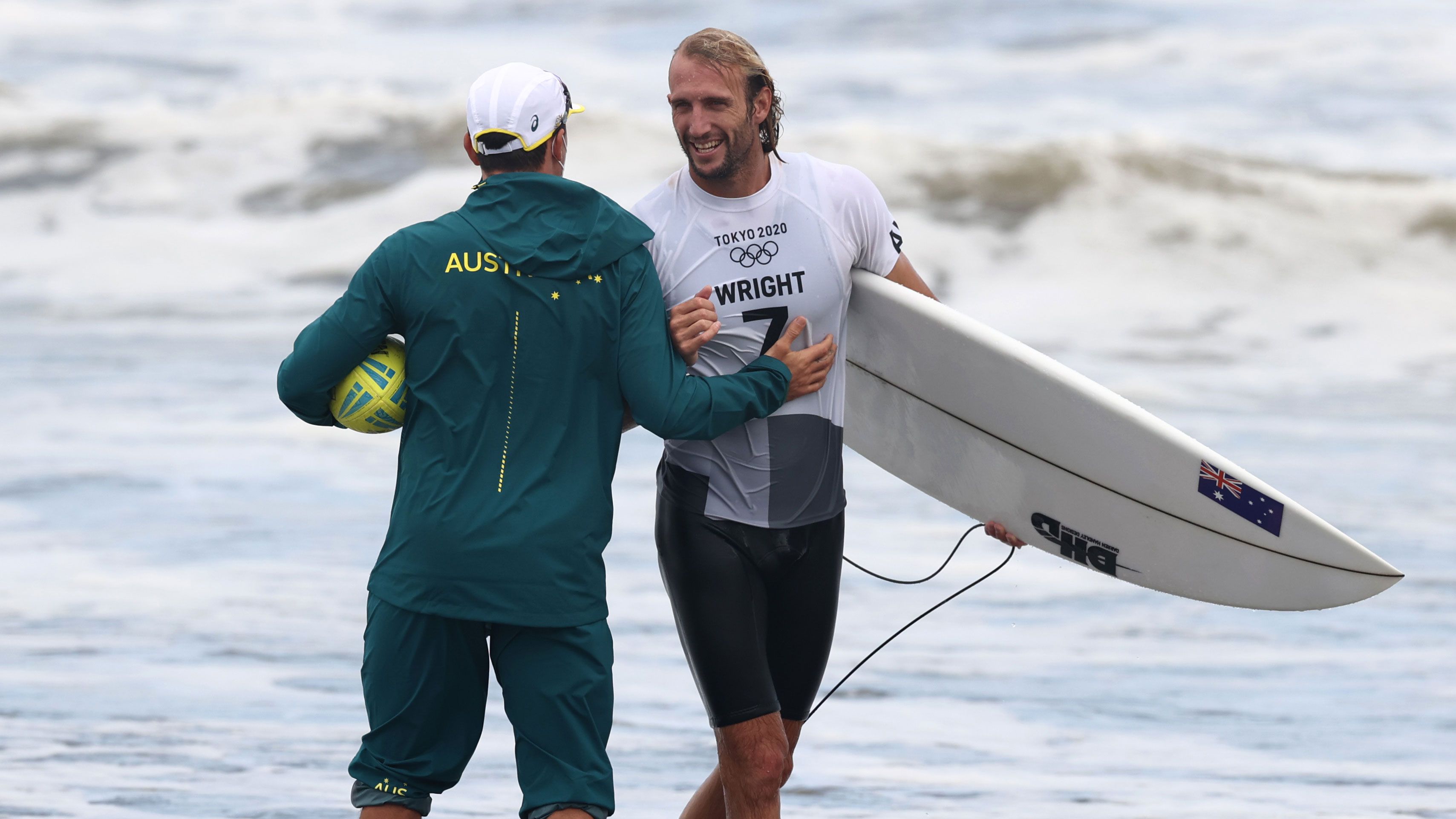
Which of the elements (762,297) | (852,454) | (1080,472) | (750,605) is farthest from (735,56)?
(852,454)

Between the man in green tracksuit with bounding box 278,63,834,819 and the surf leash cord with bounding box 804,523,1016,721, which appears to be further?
the surf leash cord with bounding box 804,523,1016,721

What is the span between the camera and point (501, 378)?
280 centimetres

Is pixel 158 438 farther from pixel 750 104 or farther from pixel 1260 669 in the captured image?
pixel 750 104

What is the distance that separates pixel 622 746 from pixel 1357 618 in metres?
3.20

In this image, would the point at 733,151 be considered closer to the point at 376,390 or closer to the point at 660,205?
the point at 660,205

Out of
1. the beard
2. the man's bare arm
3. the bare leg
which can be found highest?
the beard

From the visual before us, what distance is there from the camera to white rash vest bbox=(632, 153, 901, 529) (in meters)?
3.34

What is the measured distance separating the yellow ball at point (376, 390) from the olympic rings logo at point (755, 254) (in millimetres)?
757

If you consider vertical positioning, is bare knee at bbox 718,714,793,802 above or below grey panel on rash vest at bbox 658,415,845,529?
below

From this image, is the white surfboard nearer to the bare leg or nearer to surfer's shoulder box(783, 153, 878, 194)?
surfer's shoulder box(783, 153, 878, 194)

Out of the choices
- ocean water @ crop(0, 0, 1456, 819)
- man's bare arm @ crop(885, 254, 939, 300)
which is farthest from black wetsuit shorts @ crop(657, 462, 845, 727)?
ocean water @ crop(0, 0, 1456, 819)

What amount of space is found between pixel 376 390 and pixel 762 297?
2.80 ft

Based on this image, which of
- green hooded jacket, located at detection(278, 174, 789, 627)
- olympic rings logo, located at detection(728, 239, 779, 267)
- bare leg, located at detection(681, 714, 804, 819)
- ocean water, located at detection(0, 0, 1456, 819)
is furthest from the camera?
ocean water, located at detection(0, 0, 1456, 819)

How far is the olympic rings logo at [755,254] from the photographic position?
11.0 ft
